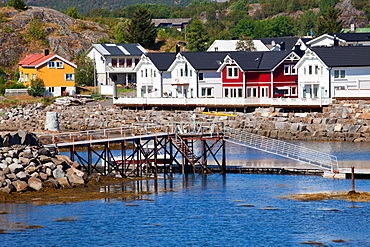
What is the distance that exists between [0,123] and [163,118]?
1851 centimetres

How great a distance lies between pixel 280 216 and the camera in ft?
128

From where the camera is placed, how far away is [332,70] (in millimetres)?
81750

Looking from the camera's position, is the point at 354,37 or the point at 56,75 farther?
the point at 354,37

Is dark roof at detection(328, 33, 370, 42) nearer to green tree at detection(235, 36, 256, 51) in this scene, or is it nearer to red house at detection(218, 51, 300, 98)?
green tree at detection(235, 36, 256, 51)

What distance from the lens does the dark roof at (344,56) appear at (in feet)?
267

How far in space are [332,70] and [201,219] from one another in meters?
46.7

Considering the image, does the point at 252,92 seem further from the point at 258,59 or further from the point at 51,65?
the point at 51,65

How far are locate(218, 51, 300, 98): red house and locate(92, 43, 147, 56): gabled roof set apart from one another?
35025 millimetres

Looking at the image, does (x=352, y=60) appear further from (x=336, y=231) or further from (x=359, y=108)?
(x=336, y=231)

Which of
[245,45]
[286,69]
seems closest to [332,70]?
[286,69]

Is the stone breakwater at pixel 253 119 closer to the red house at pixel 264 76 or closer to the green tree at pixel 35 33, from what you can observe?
the red house at pixel 264 76

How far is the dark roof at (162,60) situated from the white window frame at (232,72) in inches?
410

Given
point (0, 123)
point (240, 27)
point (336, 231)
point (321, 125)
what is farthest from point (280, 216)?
point (240, 27)

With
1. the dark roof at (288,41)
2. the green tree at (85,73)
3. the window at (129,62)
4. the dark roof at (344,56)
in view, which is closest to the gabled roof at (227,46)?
the dark roof at (288,41)
